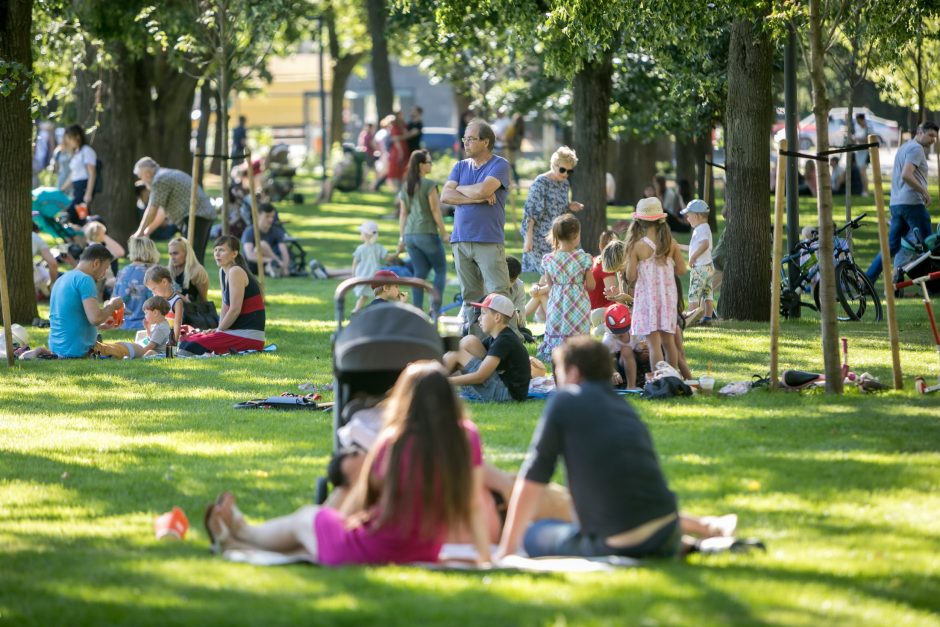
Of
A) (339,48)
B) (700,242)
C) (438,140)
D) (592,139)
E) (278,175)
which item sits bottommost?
(700,242)

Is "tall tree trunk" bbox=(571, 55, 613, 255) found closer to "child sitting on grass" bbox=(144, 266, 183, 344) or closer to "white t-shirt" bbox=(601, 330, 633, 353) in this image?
"child sitting on grass" bbox=(144, 266, 183, 344)

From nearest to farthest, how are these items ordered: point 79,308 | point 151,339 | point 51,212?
point 79,308, point 151,339, point 51,212

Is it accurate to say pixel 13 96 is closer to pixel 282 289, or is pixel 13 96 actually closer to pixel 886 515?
pixel 282 289

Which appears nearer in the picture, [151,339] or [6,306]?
[6,306]

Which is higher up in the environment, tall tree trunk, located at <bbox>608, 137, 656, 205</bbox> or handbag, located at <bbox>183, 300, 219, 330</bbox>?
tall tree trunk, located at <bbox>608, 137, 656, 205</bbox>

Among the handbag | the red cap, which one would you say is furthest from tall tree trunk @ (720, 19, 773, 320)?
the handbag

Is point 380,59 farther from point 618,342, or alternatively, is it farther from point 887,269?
point 887,269

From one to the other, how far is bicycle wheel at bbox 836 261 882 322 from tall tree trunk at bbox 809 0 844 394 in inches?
215

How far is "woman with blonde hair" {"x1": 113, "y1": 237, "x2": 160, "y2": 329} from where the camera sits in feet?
54.4

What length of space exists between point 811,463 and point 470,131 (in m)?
5.60

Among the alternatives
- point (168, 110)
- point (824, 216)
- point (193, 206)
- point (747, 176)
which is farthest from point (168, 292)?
point (168, 110)

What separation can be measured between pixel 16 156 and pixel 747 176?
813 cm

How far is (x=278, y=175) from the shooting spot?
124 ft

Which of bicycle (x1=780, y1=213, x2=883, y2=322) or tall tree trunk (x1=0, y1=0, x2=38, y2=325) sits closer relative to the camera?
tall tree trunk (x1=0, y1=0, x2=38, y2=325)
